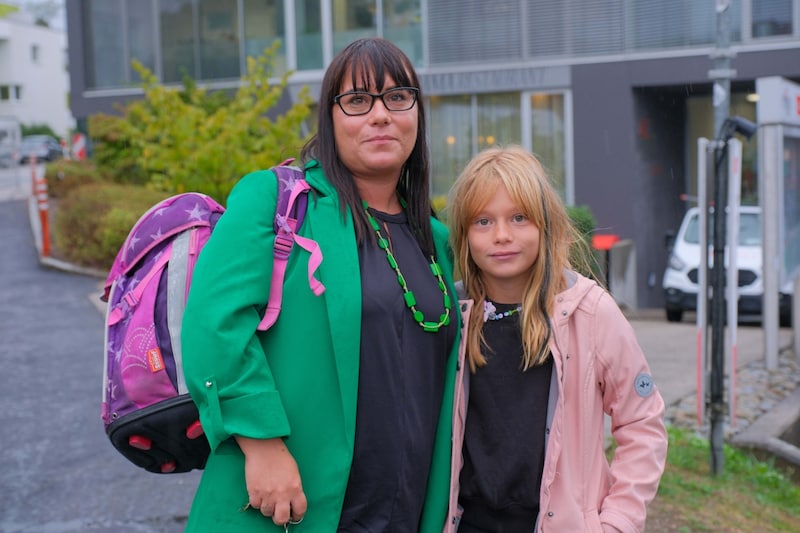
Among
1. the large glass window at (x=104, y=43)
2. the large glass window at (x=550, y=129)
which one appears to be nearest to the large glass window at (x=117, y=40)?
the large glass window at (x=104, y=43)

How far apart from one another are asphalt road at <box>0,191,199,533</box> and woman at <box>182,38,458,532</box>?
112 inches

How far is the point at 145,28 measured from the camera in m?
25.4

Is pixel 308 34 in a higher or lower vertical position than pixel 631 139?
higher

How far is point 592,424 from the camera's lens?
2.60 m

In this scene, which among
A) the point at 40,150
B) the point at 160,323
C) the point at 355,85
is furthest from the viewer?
the point at 40,150

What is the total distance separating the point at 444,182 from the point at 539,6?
416 centimetres

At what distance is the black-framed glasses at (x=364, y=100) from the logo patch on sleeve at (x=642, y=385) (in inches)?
36.9

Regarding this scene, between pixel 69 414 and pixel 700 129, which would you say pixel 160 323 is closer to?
pixel 69 414

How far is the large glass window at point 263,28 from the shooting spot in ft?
76.6

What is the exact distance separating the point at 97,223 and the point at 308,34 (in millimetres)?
9235

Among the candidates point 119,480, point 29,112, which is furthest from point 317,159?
point 29,112

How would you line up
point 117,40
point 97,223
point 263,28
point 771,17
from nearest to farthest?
1. point 97,223
2. point 771,17
3. point 263,28
4. point 117,40

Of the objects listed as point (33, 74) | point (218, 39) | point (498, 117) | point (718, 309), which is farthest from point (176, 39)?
point (33, 74)

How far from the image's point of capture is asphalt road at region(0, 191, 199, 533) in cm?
517
